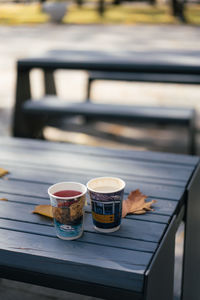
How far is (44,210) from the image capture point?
1581mm

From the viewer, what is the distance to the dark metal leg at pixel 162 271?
1.28 metres

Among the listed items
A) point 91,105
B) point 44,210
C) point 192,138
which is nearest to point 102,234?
point 44,210

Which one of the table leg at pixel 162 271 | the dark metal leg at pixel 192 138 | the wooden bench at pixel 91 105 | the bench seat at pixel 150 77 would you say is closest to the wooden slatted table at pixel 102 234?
the table leg at pixel 162 271

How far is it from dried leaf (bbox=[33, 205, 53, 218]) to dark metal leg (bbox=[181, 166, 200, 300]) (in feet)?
1.83

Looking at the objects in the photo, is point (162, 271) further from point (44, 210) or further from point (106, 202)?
point (44, 210)

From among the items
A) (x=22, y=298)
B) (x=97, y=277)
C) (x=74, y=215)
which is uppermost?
(x=74, y=215)

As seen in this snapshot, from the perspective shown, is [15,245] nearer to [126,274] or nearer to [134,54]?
[126,274]

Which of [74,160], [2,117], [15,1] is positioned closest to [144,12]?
[15,1]

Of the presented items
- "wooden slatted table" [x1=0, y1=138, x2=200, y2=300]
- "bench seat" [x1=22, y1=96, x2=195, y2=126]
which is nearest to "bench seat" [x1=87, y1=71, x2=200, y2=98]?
"bench seat" [x1=22, y1=96, x2=195, y2=126]

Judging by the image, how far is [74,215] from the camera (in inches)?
54.1

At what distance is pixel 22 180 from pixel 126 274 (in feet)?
2.49

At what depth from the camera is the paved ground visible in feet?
12.5

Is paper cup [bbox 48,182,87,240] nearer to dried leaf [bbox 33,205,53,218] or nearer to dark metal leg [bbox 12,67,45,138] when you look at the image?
dried leaf [bbox 33,205,53,218]

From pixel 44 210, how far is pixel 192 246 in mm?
726
